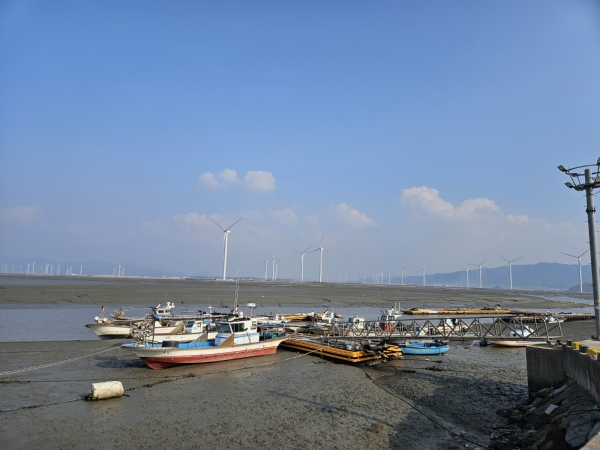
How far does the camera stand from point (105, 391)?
1739 cm

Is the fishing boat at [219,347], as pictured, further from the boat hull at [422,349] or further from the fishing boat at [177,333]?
the boat hull at [422,349]

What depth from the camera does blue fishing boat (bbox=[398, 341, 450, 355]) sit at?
29.3 meters

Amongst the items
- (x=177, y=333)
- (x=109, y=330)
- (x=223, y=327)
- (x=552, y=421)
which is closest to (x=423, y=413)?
(x=552, y=421)

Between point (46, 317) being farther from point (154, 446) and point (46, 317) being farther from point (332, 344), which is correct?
point (154, 446)

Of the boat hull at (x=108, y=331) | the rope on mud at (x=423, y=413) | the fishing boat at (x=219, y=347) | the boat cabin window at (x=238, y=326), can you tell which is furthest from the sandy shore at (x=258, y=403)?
the boat hull at (x=108, y=331)

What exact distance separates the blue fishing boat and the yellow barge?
4.34ft

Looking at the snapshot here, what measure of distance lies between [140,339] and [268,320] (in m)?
16.4

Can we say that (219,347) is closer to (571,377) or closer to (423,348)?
(423,348)

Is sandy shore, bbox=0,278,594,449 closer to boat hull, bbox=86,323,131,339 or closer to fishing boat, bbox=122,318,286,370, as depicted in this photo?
fishing boat, bbox=122,318,286,370

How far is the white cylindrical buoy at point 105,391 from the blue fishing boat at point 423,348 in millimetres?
19165

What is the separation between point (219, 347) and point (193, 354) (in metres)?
1.75

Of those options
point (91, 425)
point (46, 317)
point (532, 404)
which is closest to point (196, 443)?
point (91, 425)

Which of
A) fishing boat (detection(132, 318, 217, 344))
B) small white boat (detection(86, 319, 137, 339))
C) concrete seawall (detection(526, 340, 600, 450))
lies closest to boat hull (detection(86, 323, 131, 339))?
small white boat (detection(86, 319, 137, 339))

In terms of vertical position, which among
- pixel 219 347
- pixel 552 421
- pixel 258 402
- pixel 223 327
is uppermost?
pixel 223 327
